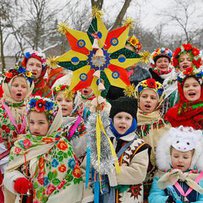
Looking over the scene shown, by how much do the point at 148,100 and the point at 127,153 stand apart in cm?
97

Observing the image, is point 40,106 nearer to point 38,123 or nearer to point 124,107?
point 38,123

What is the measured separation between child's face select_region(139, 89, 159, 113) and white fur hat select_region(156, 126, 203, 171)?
0.65 meters

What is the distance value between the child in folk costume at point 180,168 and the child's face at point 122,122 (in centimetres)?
41

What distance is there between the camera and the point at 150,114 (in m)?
4.12

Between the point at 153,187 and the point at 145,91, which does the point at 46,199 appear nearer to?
the point at 153,187

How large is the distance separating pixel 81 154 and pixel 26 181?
0.76 metres

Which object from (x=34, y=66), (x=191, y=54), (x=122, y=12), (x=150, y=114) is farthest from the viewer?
(x=122, y=12)

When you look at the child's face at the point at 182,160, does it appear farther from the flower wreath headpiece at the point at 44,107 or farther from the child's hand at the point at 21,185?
the child's hand at the point at 21,185

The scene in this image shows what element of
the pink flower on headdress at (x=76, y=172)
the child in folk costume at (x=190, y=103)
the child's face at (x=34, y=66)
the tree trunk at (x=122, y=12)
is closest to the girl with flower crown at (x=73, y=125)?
the pink flower on headdress at (x=76, y=172)

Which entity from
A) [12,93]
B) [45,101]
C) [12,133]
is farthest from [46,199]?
[12,93]

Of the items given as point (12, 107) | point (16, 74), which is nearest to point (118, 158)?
point (12, 107)

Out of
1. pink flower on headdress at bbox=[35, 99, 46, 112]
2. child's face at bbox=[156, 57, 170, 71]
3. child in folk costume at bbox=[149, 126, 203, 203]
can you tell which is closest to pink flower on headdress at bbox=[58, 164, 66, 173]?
pink flower on headdress at bbox=[35, 99, 46, 112]

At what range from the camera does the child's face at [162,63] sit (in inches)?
223

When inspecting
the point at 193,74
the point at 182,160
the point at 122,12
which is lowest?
the point at 182,160
